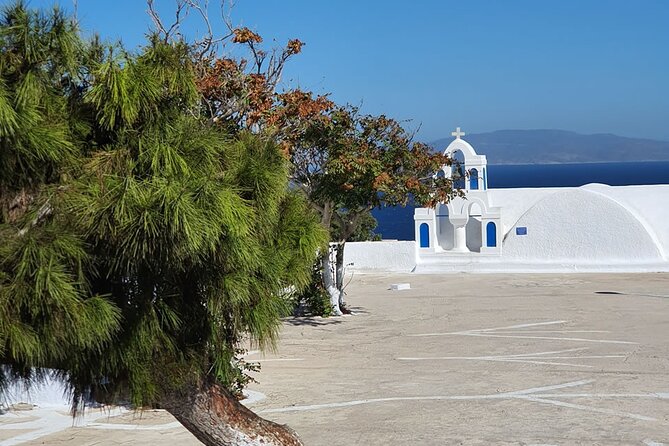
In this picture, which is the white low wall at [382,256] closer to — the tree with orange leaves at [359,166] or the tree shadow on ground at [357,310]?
the tree shadow on ground at [357,310]

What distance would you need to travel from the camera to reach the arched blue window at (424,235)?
31828 millimetres

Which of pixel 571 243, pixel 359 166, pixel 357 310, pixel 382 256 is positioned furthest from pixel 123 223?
pixel 382 256

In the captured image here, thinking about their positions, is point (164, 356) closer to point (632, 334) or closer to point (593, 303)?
point (632, 334)

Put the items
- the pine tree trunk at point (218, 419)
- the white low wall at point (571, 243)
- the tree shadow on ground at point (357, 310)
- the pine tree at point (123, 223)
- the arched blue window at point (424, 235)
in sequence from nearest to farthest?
the pine tree at point (123, 223) → the pine tree trunk at point (218, 419) → the tree shadow on ground at point (357, 310) → the white low wall at point (571, 243) → the arched blue window at point (424, 235)

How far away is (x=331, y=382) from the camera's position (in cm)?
1307

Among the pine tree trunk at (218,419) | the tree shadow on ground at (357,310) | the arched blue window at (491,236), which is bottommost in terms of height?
the tree shadow on ground at (357,310)

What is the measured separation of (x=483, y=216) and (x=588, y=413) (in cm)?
2048

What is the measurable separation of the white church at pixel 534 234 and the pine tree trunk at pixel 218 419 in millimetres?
23091

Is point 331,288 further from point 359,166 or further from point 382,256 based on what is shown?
point 382,256

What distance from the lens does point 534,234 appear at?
30.4m

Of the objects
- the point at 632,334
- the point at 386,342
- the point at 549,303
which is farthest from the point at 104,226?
the point at 549,303

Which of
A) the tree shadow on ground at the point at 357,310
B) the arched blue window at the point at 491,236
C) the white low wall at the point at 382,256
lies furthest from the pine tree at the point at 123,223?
the arched blue window at the point at 491,236

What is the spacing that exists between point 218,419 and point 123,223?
2.08 metres

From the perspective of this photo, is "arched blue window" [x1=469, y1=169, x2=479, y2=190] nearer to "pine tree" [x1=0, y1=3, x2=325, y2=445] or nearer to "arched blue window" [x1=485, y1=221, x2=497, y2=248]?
"arched blue window" [x1=485, y1=221, x2=497, y2=248]
